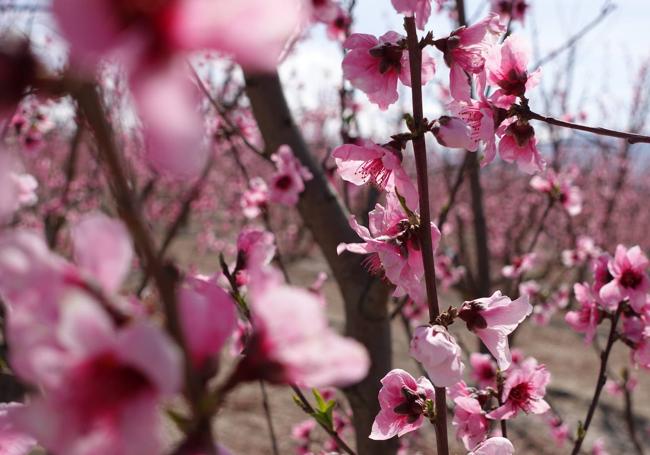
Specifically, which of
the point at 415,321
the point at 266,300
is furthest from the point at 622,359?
the point at 266,300

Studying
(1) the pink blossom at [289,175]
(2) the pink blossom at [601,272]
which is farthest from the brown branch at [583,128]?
(1) the pink blossom at [289,175]

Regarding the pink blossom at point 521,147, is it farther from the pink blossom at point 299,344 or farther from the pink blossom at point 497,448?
the pink blossom at point 299,344

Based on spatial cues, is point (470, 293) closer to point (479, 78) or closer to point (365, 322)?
point (365, 322)

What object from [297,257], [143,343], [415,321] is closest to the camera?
[143,343]

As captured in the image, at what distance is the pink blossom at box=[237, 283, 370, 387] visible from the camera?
47 centimetres

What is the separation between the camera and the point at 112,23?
0.41 meters

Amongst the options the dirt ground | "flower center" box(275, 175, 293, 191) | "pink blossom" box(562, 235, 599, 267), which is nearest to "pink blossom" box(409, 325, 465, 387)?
"flower center" box(275, 175, 293, 191)

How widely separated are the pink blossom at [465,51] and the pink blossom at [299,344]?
2.49ft

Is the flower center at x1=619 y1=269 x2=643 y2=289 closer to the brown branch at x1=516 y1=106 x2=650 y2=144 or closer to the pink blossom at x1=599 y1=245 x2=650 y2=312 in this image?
the pink blossom at x1=599 y1=245 x2=650 y2=312

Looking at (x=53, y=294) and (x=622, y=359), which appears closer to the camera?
(x=53, y=294)

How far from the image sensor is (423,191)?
3.26 ft

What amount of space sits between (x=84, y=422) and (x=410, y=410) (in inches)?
33.1

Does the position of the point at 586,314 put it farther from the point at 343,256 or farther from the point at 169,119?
the point at 169,119

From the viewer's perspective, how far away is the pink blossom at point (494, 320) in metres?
1.05
